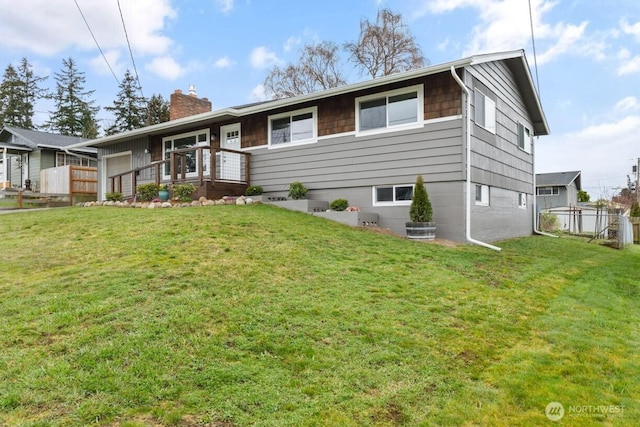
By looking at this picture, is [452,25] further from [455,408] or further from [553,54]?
[455,408]

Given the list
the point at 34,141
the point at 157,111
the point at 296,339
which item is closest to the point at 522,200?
the point at 296,339

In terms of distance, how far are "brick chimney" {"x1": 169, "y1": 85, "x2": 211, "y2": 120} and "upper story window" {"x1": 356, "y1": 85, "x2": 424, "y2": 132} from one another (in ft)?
29.5

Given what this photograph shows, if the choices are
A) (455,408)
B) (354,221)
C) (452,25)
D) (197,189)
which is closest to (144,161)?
(197,189)

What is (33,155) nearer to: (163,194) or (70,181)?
(70,181)

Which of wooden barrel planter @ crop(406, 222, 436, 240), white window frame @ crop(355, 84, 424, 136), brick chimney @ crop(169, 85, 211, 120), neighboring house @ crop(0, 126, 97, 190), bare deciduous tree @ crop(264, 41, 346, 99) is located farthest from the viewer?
bare deciduous tree @ crop(264, 41, 346, 99)

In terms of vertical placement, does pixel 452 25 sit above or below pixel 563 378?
above

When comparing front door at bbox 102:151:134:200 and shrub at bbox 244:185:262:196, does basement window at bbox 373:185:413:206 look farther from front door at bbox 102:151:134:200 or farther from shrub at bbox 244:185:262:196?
front door at bbox 102:151:134:200

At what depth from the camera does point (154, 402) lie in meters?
2.49

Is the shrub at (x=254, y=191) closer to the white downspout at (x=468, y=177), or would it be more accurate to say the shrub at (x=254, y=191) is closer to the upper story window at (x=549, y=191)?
the white downspout at (x=468, y=177)

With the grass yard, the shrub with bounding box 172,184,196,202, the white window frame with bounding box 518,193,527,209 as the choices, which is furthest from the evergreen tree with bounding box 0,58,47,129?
the white window frame with bounding box 518,193,527,209

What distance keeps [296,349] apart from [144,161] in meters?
15.6

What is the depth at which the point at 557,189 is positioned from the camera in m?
35.9

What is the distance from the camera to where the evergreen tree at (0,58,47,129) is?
41.8 meters

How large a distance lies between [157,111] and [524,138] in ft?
114
